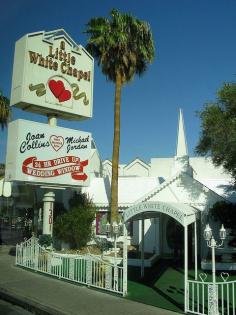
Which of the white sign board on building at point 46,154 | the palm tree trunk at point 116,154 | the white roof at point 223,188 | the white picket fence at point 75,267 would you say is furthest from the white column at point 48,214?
the white roof at point 223,188

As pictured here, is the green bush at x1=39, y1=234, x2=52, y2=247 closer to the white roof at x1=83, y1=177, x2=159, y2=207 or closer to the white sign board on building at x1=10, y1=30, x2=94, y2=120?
the white sign board on building at x1=10, y1=30, x2=94, y2=120

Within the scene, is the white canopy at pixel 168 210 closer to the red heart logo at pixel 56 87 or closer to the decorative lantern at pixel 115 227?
the decorative lantern at pixel 115 227

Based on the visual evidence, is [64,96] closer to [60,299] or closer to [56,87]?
[56,87]

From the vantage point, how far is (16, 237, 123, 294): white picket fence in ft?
40.7

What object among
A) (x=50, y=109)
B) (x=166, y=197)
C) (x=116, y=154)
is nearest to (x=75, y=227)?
(x=116, y=154)

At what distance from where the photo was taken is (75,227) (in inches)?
837

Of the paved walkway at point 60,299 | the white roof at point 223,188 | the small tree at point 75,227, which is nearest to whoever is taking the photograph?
the paved walkway at point 60,299

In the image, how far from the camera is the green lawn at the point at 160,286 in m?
11.2

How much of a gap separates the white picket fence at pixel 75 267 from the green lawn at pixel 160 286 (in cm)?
60

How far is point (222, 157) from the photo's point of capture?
1948 cm

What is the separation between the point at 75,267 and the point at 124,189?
12579 mm

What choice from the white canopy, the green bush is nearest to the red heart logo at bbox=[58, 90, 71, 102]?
the green bush

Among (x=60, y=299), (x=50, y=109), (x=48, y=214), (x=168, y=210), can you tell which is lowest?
(x=60, y=299)

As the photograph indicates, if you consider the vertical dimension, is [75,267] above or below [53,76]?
below
